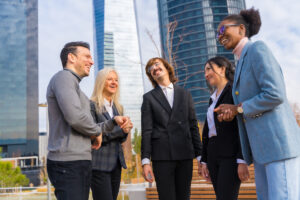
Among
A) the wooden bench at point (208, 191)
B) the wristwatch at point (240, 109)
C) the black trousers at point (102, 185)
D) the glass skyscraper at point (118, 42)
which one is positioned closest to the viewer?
the wristwatch at point (240, 109)

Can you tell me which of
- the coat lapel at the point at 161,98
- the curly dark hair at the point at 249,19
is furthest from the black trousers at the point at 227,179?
the curly dark hair at the point at 249,19

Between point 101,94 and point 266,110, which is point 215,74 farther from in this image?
point 101,94

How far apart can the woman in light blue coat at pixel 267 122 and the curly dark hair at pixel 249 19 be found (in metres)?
0.21

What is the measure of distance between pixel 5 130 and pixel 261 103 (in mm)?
85420

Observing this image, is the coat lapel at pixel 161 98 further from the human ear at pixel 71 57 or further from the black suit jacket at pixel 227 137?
the human ear at pixel 71 57

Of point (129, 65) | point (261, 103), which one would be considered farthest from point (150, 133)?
point (129, 65)

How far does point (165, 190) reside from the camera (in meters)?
2.39

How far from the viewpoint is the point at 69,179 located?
1.75m

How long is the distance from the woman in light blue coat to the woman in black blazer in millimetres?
265

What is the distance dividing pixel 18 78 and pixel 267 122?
84845 mm

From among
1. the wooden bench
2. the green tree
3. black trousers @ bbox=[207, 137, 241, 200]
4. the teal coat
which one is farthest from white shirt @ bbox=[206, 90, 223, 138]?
the green tree

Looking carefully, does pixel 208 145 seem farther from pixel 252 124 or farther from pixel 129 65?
pixel 129 65

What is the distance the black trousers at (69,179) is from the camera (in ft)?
5.70

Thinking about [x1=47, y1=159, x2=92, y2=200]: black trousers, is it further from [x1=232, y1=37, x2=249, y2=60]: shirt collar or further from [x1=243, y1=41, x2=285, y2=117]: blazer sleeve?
[x1=232, y1=37, x2=249, y2=60]: shirt collar
